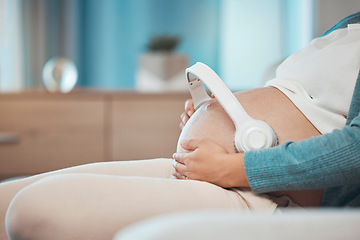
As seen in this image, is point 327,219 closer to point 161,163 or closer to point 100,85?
point 161,163

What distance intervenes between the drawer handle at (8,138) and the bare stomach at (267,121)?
1.75 metres

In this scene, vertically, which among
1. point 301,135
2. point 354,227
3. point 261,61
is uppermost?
point 354,227

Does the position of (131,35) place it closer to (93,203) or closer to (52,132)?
(52,132)

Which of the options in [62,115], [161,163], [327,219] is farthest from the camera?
[62,115]

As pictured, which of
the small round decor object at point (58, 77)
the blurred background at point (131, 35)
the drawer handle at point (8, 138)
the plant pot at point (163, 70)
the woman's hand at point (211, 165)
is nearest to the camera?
the woman's hand at point (211, 165)

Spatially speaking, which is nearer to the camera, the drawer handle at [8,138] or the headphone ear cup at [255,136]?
the headphone ear cup at [255,136]

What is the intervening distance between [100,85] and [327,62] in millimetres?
3000

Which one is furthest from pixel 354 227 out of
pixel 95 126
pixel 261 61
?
pixel 261 61

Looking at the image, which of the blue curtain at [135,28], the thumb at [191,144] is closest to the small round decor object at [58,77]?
the blue curtain at [135,28]

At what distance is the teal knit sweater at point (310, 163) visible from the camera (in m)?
0.63

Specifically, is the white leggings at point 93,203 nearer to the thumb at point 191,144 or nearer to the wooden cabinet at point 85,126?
the thumb at point 191,144

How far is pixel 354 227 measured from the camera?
0.28 meters

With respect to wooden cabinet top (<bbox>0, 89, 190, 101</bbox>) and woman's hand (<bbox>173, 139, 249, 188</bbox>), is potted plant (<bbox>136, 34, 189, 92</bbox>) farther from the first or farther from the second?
woman's hand (<bbox>173, 139, 249, 188</bbox>)

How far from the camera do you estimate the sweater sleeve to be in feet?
2.08
